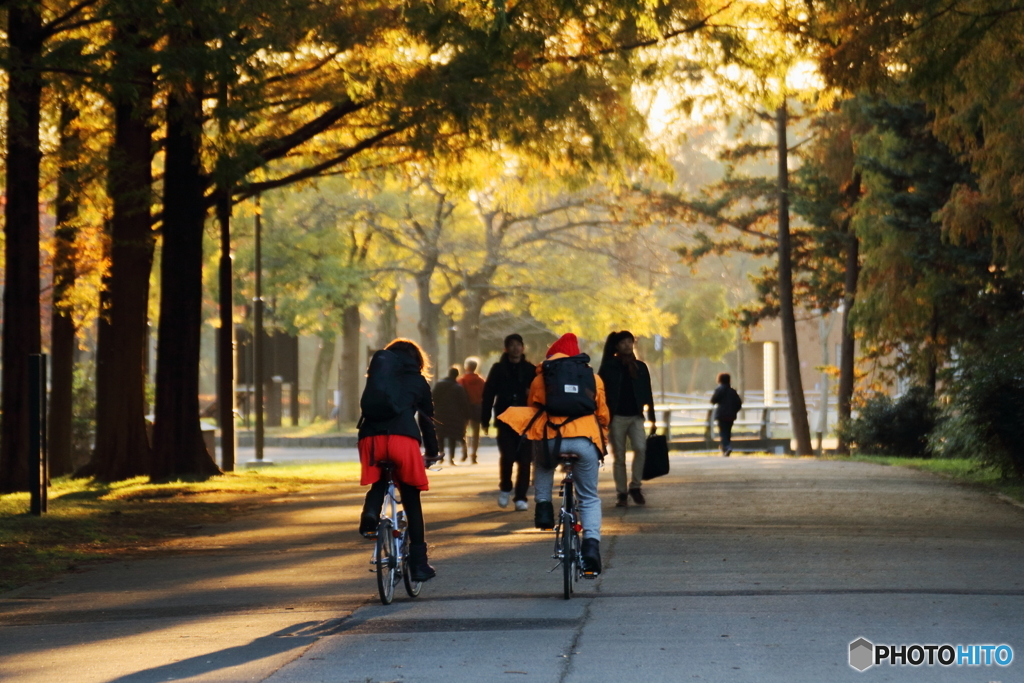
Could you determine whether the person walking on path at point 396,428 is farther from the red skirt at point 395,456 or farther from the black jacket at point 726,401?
the black jacket at point 726,401

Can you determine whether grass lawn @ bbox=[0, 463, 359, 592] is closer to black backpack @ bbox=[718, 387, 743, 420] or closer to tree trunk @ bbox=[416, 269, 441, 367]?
black backpack @ bbox=[718, 387, 743, 420]

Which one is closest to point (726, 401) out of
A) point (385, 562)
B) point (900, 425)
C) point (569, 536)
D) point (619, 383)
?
point (900, 425)

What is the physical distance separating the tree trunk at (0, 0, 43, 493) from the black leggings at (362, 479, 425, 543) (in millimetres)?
8603

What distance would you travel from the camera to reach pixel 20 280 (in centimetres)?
1576

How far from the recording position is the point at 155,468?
19188 mm

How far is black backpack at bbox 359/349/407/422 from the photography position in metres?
8.41

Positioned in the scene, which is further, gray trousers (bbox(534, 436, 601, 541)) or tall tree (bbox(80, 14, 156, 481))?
tall tree (bbox(80, 14, 156, 481))

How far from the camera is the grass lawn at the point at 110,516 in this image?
38.7ft

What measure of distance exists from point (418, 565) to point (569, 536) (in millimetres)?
998

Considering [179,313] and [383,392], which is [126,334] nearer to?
[179,313]

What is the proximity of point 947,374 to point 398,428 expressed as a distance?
13.4 metres

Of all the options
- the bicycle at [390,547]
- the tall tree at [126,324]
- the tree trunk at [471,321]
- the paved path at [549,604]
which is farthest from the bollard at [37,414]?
the tree trunk at [471,321]

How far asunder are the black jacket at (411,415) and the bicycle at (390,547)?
8.8 inches

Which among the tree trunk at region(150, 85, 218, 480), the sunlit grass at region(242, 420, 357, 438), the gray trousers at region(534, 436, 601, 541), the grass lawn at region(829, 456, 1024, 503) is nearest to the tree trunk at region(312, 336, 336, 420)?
the sunlit grass at region(242, 420, 357, 438)
